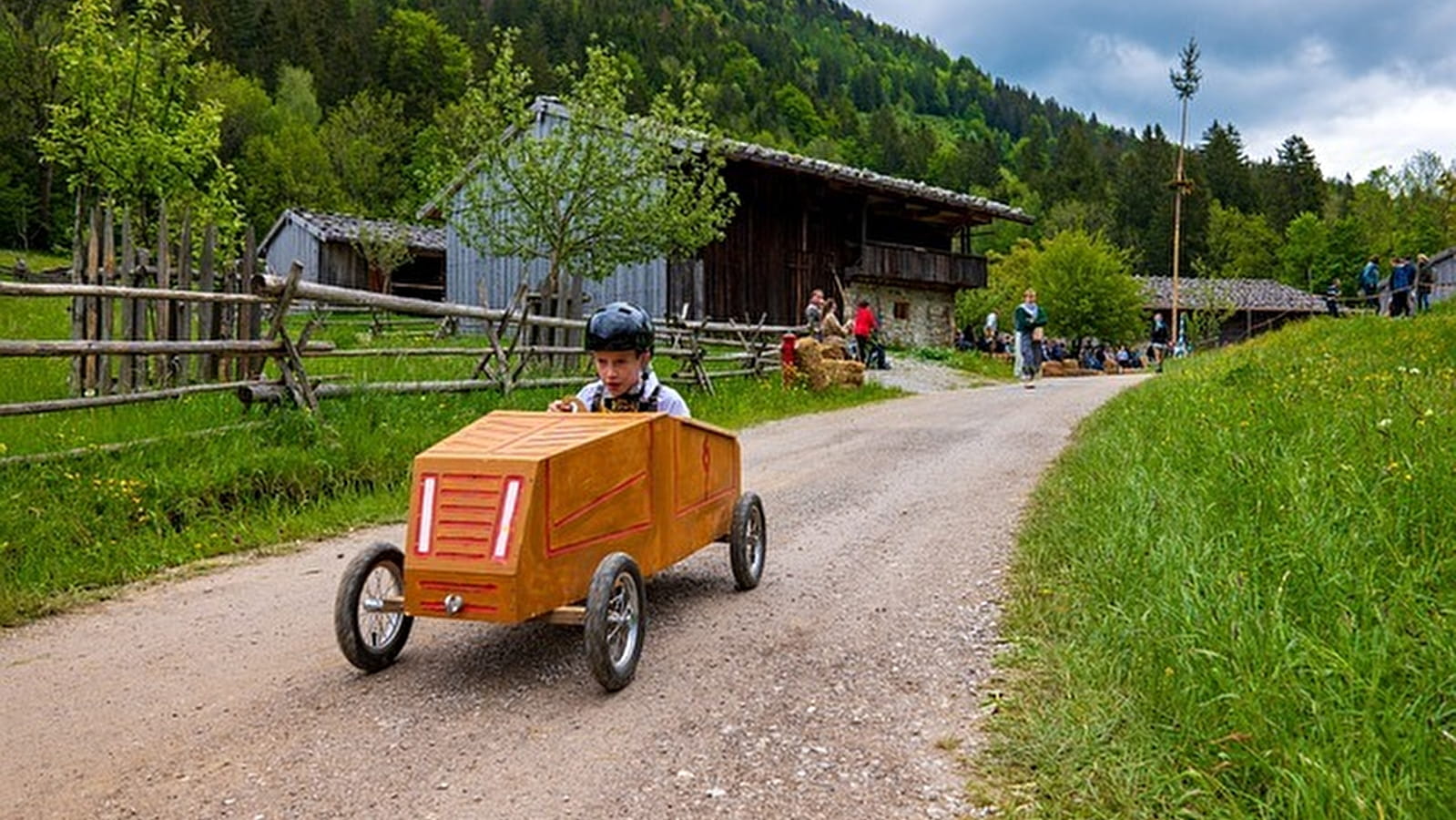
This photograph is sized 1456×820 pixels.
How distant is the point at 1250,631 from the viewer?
3.30 meters

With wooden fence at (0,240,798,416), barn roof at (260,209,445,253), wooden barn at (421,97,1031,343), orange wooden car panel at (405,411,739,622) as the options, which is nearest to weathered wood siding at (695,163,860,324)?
wooden barn at (421,97,1031,343)

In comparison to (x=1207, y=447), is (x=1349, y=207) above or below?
above

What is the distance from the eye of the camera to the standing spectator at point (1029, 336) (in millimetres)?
20594

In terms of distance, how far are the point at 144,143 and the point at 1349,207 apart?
96530 mm

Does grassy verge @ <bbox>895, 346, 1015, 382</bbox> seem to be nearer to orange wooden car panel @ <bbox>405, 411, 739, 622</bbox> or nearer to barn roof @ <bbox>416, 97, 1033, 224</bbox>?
barn roof @ <bbox>416, 97, 1033, 224</bbox>

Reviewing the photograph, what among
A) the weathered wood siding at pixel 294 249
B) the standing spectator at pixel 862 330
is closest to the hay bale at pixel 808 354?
the standing spectator at pixel 862 330

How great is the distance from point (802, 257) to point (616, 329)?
79.2 ft

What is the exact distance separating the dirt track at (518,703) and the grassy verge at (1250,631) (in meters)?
0.34

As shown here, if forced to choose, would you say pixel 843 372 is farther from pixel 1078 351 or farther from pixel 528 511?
pixel 1078 351

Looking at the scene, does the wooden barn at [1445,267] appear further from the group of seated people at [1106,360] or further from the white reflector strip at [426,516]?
the white reflector strip at [426,516]

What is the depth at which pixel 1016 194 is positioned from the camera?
97125 mm

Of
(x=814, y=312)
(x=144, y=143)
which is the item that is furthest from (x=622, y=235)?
(x=144, y=143)

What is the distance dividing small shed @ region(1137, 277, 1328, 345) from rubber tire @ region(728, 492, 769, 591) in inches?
2364

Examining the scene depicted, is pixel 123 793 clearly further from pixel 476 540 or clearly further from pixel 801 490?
pixel 801 490
